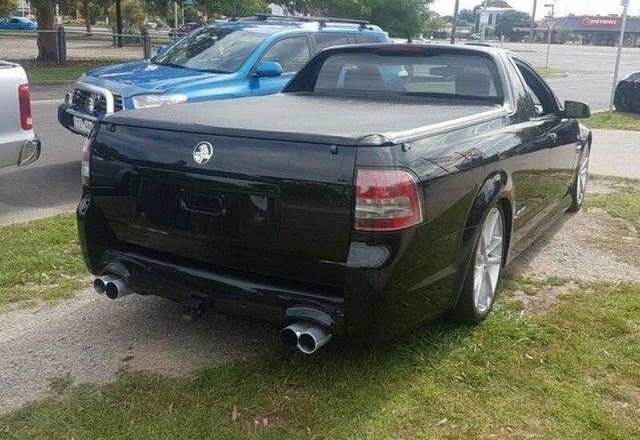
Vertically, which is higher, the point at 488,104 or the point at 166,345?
the point at 488,104

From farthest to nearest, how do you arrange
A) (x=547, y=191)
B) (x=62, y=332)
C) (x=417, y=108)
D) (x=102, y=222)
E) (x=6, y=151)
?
(x=6, y=151) → (x=547, y=191) → (x=417, y=108) → (x=62, y=332) → (x=102, y=222)

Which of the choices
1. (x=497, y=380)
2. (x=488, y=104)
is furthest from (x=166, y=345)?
(x=488, y=104)

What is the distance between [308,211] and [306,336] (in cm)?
55

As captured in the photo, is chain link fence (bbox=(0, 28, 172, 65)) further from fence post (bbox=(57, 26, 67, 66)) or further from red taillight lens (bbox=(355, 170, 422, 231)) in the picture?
red taillight lens (bbox=(355, 170, 422, 231))

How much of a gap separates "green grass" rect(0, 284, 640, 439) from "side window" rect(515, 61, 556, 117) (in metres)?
2.00

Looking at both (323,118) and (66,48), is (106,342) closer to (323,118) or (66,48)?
(323,118)

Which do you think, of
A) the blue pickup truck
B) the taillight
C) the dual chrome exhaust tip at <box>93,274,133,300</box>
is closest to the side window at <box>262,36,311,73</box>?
Result: the blue pickup truck

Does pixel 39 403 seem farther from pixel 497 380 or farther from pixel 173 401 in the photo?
pixel 497 380

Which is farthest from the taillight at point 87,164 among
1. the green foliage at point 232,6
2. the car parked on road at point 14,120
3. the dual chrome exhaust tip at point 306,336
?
the green foliage at point 232,6

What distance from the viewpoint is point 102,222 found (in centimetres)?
373

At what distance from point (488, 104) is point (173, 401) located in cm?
271

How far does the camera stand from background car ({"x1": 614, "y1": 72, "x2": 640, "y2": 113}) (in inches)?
683

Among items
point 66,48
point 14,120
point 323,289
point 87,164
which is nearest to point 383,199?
point 323,289

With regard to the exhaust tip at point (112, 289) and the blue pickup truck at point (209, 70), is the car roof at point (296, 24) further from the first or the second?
the exhaust tip at point (112, 289)
